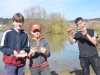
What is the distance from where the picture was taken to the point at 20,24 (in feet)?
12.0

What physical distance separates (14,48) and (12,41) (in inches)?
6.1

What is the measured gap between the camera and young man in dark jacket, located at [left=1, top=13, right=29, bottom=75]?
354 centimetres

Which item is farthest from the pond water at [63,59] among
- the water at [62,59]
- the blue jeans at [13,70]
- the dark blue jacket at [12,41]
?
the dark blue jacket at [12,41]

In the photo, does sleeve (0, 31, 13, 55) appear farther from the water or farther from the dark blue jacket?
the water

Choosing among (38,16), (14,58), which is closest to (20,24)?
(14,58)

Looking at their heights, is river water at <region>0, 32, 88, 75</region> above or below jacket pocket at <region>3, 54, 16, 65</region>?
below

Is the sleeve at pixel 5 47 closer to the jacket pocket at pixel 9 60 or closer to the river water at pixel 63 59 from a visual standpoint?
the jacket pocket at pixel 9 60

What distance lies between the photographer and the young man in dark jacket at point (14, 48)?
11.6 ft

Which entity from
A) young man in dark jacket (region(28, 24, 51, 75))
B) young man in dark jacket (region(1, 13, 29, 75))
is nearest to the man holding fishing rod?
young man in dark jacket (region(28, 24, 51, 75))

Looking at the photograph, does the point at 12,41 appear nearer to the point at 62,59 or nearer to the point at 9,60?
the point at 9,60

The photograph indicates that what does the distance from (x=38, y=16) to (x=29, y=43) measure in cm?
5314

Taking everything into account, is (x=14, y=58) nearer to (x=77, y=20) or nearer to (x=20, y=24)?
(x=20, y=24)

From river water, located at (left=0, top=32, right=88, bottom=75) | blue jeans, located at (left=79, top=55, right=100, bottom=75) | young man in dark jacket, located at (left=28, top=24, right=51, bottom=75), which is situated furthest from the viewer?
river water, located at (left=0, top=32, right=88, bottom=75)

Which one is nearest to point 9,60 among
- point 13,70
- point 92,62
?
point 13,70
